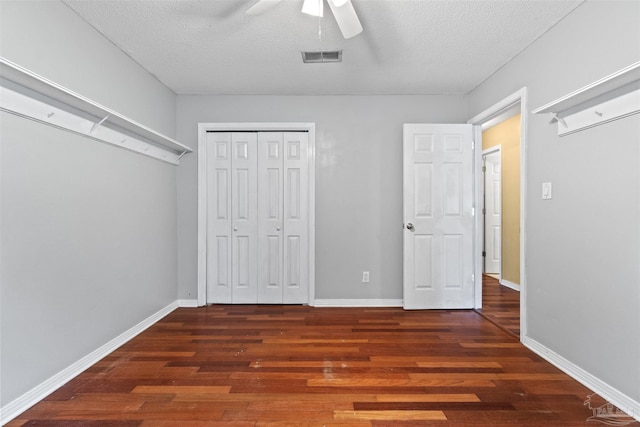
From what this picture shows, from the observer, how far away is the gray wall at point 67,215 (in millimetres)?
1619

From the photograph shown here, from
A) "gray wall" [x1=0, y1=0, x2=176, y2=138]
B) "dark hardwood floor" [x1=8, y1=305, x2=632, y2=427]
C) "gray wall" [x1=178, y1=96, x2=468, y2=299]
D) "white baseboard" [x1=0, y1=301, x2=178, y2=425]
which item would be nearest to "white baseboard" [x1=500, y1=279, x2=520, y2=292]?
"dark hardwood floor" [x1=8, y1=305, x2=632, y2=427]

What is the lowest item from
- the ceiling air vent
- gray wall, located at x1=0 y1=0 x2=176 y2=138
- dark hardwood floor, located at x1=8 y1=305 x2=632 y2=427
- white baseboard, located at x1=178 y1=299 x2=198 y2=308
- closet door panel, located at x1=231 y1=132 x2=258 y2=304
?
dark hardwood floor, located at x1=8 y1=305 x2=632 y2=427

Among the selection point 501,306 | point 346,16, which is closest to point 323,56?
point 346,16

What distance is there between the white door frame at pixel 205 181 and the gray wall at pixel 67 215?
570mm

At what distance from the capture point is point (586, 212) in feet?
6.29

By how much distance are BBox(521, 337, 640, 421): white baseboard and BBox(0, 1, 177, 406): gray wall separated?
323 cm

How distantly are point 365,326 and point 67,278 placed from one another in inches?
91.0

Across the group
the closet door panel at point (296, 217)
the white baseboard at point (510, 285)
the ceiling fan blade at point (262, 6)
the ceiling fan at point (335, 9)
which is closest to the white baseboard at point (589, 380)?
the white baseboard at point (510, 285)

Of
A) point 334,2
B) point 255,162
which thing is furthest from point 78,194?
point 334,2

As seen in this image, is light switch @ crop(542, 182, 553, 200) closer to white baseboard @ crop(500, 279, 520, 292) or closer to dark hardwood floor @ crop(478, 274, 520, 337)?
dark hardwood floor @ crop(478, 274, 520, 337)

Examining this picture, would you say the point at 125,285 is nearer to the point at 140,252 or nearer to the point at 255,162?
the point at 140,252

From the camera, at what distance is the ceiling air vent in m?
2.50

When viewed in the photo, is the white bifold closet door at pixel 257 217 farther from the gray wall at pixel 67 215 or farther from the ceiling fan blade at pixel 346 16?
the ceiling fan blade at pixel 346 16

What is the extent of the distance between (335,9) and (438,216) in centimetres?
229
